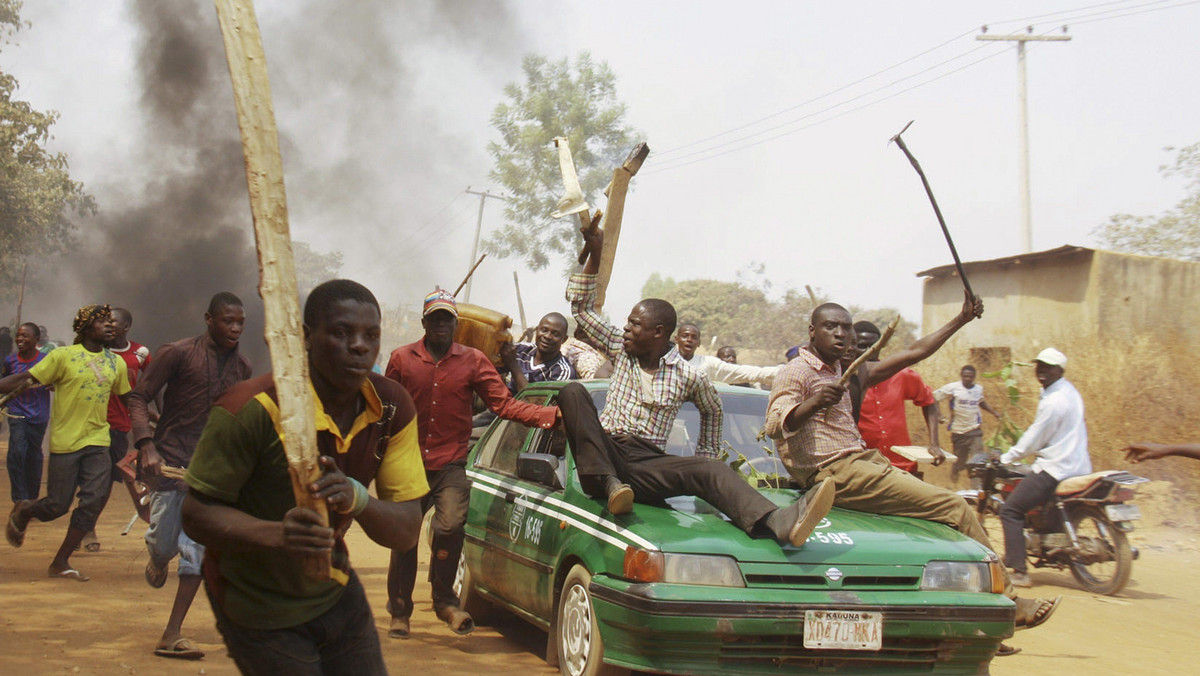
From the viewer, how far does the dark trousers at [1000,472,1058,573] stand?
353 inches

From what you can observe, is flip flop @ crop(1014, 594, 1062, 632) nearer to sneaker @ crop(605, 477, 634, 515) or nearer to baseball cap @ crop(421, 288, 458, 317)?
sneaker @ crop(605, 477, 634, 515)

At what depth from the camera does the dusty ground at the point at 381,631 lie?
5.67 m

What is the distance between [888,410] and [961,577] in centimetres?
342

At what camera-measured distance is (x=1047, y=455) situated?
9023mm

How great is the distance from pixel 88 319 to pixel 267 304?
18.6 ft

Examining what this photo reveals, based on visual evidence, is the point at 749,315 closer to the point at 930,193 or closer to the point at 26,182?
the point at 26,182

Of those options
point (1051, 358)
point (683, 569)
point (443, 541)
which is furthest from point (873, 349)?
point (1051, 358)

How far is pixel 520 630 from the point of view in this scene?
6887 millimetres

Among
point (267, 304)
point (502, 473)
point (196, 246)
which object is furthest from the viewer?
point (196, 246)

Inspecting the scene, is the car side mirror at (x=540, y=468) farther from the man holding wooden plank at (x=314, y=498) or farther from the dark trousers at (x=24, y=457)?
the dark trousers at (x=24, y=457)

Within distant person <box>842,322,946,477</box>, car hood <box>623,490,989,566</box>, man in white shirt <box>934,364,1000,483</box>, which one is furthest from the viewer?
man in white shirt <box>934,364,1000,483</box>

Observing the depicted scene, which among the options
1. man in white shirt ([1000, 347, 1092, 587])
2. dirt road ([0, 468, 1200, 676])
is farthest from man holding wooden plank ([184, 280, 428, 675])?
man in white shirt ([1000, 347, 1092, 587])

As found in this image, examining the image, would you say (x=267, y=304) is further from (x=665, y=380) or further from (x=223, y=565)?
(x=665, y=380)

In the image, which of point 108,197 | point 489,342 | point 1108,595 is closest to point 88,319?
point 489,342
